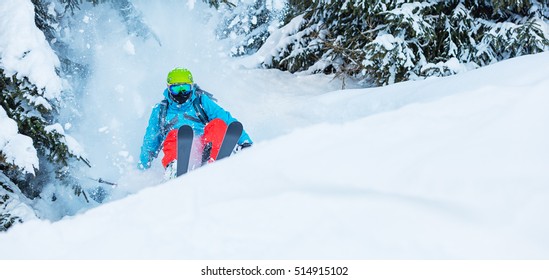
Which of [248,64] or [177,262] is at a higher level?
[248,64]

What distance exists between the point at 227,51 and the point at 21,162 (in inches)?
473

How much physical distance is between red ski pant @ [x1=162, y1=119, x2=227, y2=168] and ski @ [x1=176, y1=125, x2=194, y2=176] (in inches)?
10.5

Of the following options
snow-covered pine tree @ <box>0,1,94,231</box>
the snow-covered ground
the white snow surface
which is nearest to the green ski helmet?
snow-covered pine tree @ <box>0,1,94,231</box>

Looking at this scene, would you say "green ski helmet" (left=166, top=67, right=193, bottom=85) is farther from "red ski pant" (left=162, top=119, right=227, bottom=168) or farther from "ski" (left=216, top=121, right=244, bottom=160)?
"ski" (left=216, top=121, right=244, bottom=160)

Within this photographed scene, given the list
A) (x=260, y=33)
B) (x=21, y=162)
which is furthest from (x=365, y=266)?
(x=260, y=33)

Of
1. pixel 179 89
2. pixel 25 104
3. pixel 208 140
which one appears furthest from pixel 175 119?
pixel 25 104

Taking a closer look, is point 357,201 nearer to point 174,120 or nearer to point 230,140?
point 230,140

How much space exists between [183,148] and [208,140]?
0.48 meters

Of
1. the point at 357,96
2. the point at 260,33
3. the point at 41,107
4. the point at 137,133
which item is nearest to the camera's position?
the point at 41,107

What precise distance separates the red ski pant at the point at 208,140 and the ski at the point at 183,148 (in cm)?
27

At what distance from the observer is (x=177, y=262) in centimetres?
243

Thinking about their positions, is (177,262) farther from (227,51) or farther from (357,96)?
(227,51)

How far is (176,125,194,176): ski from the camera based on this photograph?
19.1 ft

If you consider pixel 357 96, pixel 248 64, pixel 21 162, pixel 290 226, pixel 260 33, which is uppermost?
pixel 260 33
